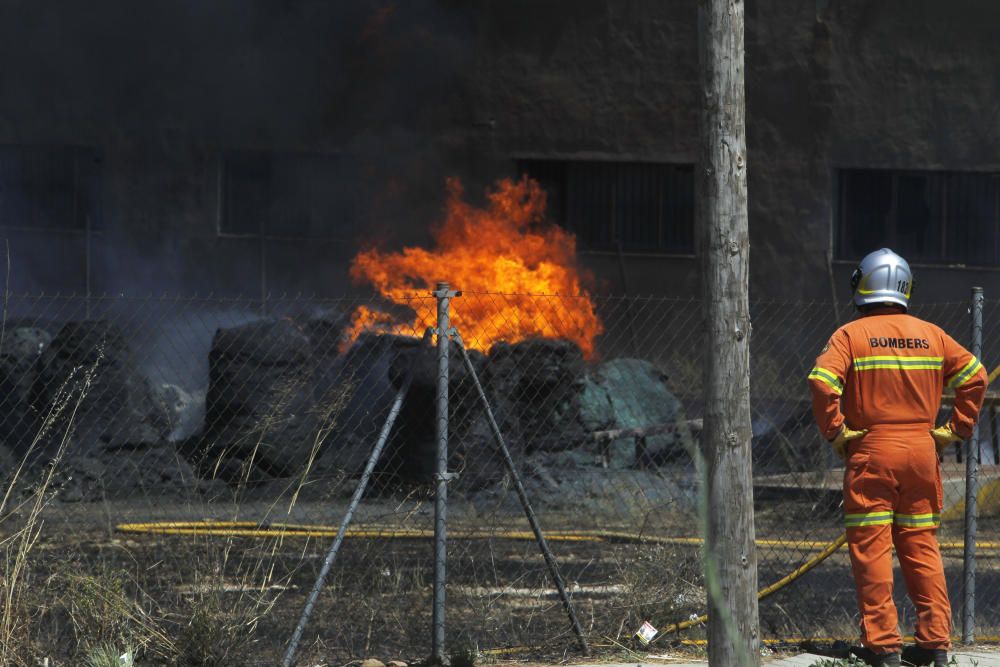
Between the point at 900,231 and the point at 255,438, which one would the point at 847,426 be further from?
→ the point at 900,231

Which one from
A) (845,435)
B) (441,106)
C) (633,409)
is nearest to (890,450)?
(845,435)

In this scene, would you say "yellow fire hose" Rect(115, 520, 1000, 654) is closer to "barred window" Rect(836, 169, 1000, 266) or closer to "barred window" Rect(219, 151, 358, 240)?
"barred window" Rect(836, 169, 1000, 266)

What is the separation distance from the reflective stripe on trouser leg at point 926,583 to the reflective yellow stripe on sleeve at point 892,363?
705 mm

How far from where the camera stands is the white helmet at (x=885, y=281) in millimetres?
6410

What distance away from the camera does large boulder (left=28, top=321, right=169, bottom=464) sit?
14289 millimetres

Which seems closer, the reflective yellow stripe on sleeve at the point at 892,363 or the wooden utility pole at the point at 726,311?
the wooden utility pole at the point at 726,311

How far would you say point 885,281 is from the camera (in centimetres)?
643

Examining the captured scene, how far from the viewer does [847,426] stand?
6277mm

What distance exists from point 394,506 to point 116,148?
9.67 meters

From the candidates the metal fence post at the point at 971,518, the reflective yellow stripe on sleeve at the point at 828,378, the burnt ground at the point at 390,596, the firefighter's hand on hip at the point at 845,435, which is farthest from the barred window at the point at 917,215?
the reflective yellow stripe on sleeve at the point at 828,378

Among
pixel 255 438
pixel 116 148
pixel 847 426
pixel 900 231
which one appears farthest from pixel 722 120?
pixel 116 148

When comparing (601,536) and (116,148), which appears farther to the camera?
(116,148)

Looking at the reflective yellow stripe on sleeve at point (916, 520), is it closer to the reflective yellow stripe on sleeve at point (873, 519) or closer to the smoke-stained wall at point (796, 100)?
the reflective yellow stripe on sleeve at point (873, 519)

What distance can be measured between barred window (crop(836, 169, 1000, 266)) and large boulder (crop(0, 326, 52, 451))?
10746 mm
